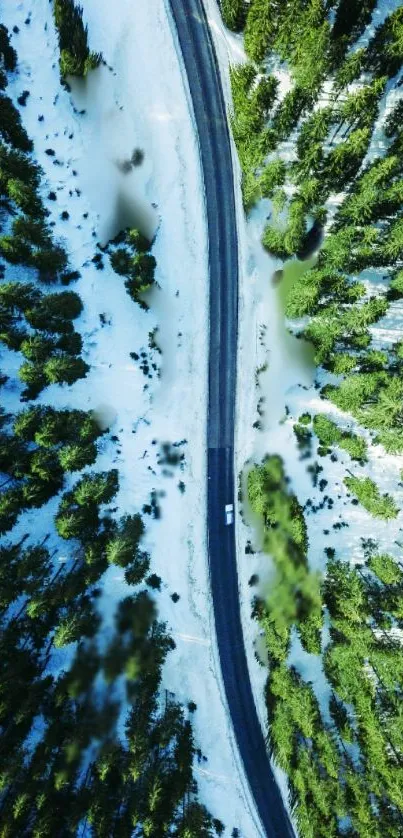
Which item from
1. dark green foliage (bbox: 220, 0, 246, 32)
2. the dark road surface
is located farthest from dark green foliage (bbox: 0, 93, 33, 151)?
dark green foliage (bbox: 220, 0, 246, 32)

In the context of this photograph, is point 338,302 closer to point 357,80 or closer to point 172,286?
point 172,286

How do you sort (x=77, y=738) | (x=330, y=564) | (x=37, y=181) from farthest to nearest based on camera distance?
(x=330, y=564) → (x=37, y=181) → (x=77, y=738)

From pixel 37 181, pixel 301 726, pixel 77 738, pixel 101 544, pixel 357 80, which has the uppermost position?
pixel 357 80

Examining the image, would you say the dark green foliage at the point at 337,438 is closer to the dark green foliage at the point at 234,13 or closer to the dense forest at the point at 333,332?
the dense forest at the point at 333,332

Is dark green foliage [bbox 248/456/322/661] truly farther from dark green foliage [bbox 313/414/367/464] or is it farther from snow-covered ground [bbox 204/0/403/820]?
dark green foliage [bbox 313/414/367/464]

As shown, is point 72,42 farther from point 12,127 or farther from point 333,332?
point 333,332

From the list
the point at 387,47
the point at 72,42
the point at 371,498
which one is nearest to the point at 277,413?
the point at 371,498

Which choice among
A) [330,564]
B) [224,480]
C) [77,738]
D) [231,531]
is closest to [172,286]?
[224,480]
